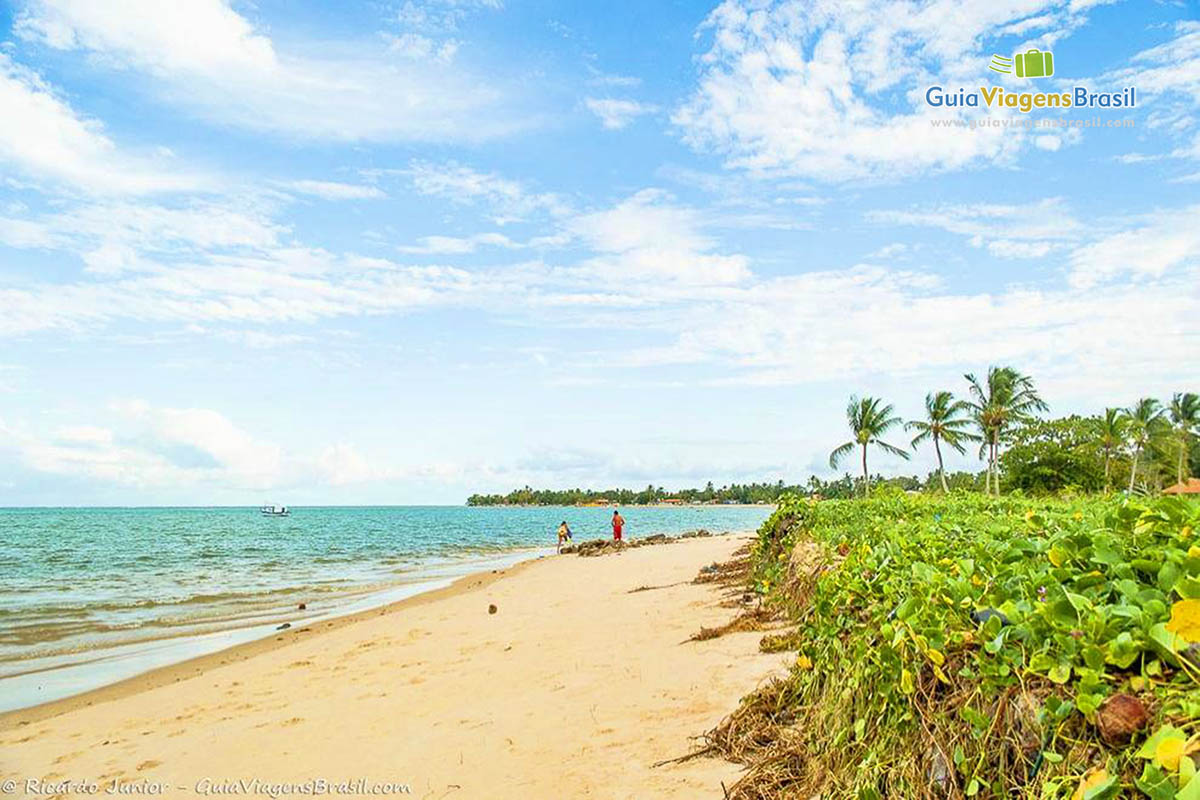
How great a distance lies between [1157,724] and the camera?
1847mm

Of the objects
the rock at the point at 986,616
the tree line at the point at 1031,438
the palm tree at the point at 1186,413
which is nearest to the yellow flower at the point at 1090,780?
the rock at the point at 986,616

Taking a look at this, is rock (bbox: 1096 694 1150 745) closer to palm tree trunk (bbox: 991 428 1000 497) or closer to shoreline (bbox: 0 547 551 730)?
shoreline (bbox: 0 547 551 730)

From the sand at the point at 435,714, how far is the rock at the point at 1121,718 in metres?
2.49

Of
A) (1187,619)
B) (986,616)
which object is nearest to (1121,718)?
(1187,619)

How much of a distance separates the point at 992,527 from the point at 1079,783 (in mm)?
1846

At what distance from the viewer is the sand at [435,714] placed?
5137mm

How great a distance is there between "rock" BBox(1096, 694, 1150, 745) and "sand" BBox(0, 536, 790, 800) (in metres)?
2.49

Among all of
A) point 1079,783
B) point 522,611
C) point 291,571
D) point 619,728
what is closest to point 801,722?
point 619,728

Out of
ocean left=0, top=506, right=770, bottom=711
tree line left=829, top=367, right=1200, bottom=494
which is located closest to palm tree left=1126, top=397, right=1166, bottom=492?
tree line left=829, top=367, right=1200, bottom=494

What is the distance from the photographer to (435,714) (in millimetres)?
6953

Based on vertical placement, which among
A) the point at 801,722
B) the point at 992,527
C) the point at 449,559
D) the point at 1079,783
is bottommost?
the point at 449,559

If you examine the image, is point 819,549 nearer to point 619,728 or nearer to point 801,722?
point 619,728

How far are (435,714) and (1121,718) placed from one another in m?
6.21

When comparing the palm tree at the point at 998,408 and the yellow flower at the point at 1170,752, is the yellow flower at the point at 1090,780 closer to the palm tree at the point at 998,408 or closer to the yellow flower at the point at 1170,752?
the yellow flower at the point at 1170,752
